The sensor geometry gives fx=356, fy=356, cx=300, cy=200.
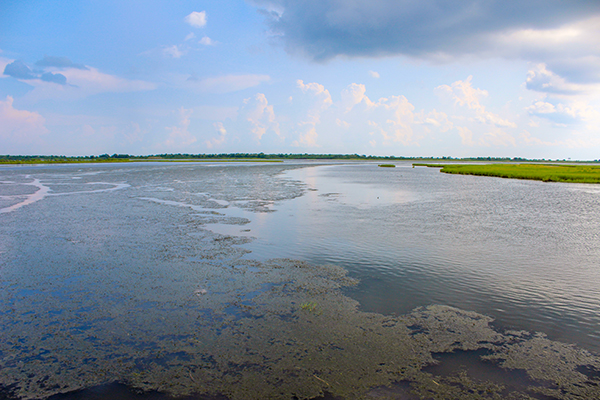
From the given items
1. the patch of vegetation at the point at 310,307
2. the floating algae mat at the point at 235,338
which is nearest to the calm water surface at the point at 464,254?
the floating algae mat at the point at 235,338

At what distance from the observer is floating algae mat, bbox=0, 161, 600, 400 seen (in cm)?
661

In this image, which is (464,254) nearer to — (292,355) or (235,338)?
(292,355)

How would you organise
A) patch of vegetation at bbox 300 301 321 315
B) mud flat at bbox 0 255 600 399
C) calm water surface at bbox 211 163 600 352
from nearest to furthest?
1. mud flat at bbox 0 255 600 399
2. patch of vegetation at bbox 300 301 321 315
3. calm water surface at bbox 211 163 600 352

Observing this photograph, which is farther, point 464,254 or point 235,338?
point 464,254

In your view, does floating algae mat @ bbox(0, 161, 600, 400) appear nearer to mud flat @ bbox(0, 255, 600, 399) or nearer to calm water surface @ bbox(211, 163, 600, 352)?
mud flat @ bbox(0, 255, 600, 399)

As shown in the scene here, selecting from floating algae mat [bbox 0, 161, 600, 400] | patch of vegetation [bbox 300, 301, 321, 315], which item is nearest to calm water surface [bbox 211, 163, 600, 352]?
floating algae mat [bbox 0, 161, 600, 400]

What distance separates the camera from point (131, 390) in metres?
6.45

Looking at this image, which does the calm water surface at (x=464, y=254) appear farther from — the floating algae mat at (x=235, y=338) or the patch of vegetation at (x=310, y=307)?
the patch of vegetation at (x=310, y=307)

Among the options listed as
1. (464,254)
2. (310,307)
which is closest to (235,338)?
(310,307)

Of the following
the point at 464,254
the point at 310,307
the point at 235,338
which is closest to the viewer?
the point at 235,338

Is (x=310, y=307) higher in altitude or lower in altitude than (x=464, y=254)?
lower

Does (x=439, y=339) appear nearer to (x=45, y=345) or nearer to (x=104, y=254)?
(x=45, y=345)

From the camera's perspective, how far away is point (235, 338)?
821 cm

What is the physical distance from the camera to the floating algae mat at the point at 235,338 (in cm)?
661
